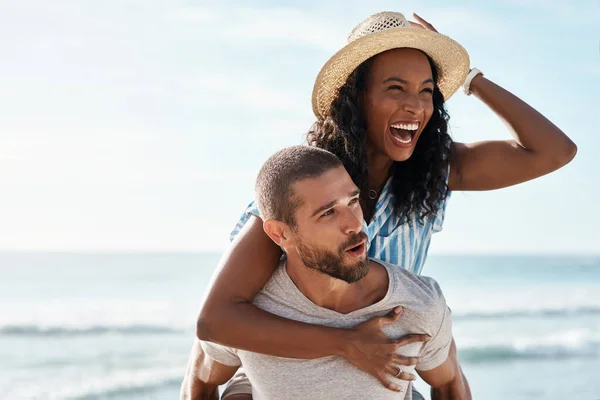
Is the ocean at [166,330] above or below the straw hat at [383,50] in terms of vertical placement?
above

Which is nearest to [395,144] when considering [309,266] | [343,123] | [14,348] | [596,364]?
[343,123]

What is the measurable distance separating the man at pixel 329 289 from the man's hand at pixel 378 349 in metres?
A: 0.02

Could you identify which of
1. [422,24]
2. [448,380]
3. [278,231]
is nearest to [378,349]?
[448,380]

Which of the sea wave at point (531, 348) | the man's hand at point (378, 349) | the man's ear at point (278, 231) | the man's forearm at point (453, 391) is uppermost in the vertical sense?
the sea wave at point (531, 348)

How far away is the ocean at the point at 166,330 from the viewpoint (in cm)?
1195

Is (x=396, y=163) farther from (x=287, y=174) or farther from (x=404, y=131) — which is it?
(x=287, y=174)

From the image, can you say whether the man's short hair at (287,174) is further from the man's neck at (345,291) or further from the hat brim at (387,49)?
the hat brim at (387,49)

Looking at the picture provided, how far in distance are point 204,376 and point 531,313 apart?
17370mm

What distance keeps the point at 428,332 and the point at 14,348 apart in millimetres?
12932

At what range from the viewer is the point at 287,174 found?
2.96 metres

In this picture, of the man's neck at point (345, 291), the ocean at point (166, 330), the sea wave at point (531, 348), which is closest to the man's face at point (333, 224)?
the man's neck at point (345, 291)

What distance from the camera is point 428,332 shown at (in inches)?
120

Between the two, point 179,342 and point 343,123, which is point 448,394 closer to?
point 343,123

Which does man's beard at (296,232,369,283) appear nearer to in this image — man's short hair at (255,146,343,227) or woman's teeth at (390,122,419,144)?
man's short hair at (255,146,343,227)
